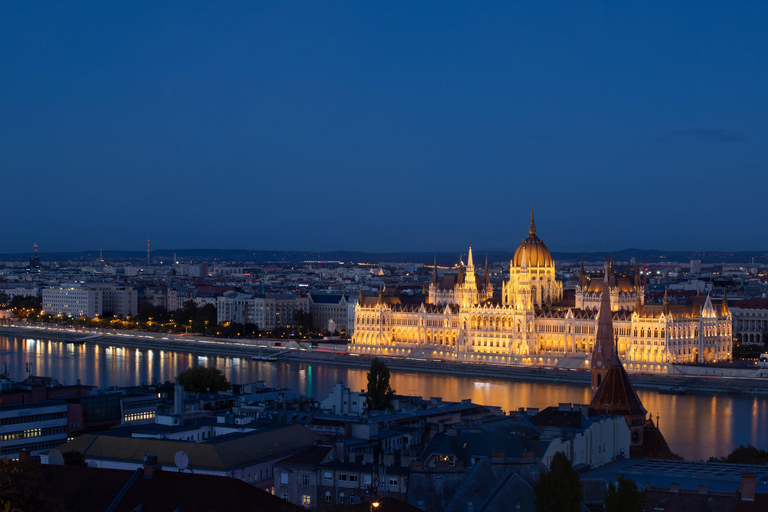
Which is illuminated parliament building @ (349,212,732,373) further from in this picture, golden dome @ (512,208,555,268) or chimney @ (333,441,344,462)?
chimney @ (333,441,344,462)

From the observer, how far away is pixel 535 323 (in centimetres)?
5416

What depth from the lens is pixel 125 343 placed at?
2442 inches

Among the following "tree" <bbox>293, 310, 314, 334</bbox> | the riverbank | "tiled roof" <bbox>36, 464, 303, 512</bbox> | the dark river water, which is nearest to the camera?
"tiled roof" <bbox>36, 464, 303, 512</bbox>

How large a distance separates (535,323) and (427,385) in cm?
1200

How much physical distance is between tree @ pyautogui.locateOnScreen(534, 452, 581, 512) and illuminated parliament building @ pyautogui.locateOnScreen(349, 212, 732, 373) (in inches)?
1318

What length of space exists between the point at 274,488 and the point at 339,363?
35463 mm

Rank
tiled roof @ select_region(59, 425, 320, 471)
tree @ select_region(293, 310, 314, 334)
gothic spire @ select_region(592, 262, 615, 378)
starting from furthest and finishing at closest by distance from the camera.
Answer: tree @ select_region(293, 310, 314, 334), gothic spire @ select_region(592, 262, 615, 378), tiled roof @ select_region(59, 425, 320, 471)

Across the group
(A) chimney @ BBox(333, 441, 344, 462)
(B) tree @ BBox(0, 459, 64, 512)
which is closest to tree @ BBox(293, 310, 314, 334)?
(A) chimney @ BBox(333, 441, 344, 462)

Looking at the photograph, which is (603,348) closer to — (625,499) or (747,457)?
(747,457)

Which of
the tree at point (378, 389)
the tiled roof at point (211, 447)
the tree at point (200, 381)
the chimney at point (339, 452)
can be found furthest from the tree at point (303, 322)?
the chimney at point (339, 452)

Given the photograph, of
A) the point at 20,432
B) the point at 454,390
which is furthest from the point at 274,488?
the point at 454,390

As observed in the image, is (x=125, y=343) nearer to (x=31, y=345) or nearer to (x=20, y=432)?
(x=31, y=345)

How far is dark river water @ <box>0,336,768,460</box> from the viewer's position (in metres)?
31.4

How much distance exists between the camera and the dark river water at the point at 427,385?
31.4 metres
